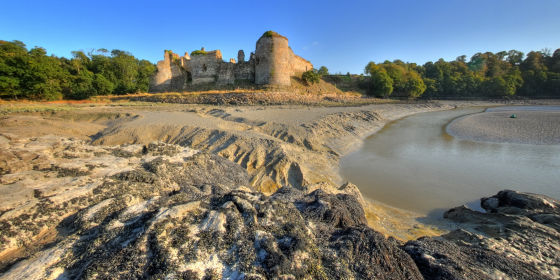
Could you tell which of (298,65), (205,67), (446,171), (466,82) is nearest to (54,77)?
(205,67)

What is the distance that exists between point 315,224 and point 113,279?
179cm

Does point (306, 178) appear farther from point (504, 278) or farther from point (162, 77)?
point (162, 77)

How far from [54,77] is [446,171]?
39025 mm

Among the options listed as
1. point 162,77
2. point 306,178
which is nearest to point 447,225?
point 306,178

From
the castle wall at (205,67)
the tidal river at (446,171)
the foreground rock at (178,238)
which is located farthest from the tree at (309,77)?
the foreground rock at (178,238)

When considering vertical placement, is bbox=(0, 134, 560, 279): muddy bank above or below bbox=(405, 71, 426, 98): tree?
below

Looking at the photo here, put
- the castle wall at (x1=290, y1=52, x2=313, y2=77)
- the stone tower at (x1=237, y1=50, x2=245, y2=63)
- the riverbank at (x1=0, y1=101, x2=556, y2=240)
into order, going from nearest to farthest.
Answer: the riverbank at (x1=0, y1=101, x2=556, y2=240) < the stone tower at (x1=237, y1=50, x2=245, y2=63) < the castle wall at (x1=290, y1=52, x2=313, y2=77)

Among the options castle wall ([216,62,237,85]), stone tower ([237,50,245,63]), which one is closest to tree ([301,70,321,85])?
stone tower ([237,50,245,63])

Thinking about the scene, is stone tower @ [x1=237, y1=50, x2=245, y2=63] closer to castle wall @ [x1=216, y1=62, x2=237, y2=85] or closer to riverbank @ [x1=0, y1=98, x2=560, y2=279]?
castle wall @ [x1=216, y1=62, x2=237, y2=85]

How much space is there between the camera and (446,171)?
7.40 meters

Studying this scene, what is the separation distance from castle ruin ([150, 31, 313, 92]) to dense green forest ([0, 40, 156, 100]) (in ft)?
21.5

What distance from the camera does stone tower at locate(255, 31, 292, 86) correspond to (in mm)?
26281

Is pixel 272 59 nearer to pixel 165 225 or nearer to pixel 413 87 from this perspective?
pixel 165 225

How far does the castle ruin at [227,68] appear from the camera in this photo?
87.4 ft
